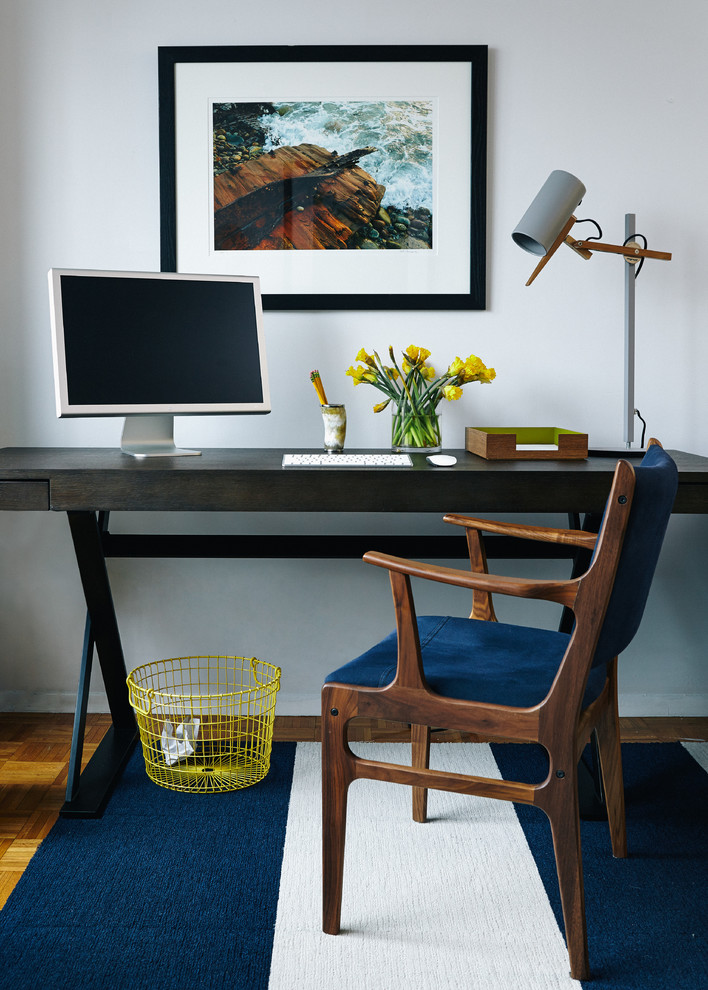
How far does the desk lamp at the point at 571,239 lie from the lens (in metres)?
2.22

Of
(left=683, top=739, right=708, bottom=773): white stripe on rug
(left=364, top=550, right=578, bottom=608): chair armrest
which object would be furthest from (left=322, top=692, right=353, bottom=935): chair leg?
(left=683, top=739, right=708, bottom=773): white stripe on rug

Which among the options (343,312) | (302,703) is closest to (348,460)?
(343,312)

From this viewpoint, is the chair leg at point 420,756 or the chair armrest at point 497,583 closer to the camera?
the chair armrest at point 497,583

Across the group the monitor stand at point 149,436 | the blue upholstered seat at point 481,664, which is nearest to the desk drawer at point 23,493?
the monitor stand at point 149,436

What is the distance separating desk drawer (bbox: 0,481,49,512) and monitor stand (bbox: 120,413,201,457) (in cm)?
30

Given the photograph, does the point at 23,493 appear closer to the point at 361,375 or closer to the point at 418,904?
the point at 361,375

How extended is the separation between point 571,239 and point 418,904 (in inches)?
66.2

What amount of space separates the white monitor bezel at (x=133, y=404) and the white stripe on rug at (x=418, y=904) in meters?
1.02

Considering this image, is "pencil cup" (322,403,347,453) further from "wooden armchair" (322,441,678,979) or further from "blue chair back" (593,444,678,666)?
"blue chair back" (593,444,678,666)

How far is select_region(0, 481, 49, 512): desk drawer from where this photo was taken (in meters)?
2.03

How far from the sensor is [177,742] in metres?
2.32

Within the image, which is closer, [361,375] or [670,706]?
[361,375]

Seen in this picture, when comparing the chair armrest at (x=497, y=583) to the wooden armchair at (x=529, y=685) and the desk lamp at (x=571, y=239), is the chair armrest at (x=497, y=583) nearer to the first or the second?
Answer: the wooden armchair at (x=529, y=685)

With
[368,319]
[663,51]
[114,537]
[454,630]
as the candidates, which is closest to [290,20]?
[368,319]
